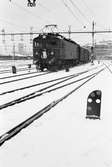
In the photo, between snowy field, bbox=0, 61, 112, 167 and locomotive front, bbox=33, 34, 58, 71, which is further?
locomotive front, bbox=33, 34, 58, 71

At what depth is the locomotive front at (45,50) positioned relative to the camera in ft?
85.1

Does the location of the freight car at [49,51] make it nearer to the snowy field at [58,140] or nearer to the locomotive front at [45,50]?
the locomotive front at [45,50]

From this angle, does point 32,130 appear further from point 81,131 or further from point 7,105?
point 7,105

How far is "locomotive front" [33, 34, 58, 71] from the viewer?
25.9 metres

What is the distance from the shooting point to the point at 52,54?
1021 inches

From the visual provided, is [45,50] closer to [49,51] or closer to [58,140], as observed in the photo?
[49,51]

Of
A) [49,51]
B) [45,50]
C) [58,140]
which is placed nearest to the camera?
[58,140]

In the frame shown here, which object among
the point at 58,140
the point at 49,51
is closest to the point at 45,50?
the point at 49,51

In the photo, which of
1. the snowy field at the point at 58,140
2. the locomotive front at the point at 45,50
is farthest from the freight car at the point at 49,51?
the snowy field at the point at 58,140

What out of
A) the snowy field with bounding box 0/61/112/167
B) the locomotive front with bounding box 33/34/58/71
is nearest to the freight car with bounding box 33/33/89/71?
the locomotive front with bounding box 33/34/58/71

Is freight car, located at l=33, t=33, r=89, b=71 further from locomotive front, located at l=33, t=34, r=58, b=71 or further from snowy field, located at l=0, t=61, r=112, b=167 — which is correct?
snowy field, located at l=0, t=61, r=112, b=167

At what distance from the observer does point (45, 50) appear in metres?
26.4

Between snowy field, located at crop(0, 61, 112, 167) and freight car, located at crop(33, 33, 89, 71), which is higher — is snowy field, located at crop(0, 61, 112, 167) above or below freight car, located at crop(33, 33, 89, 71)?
below

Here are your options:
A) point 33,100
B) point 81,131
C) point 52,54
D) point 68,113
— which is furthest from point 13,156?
point 52,54
